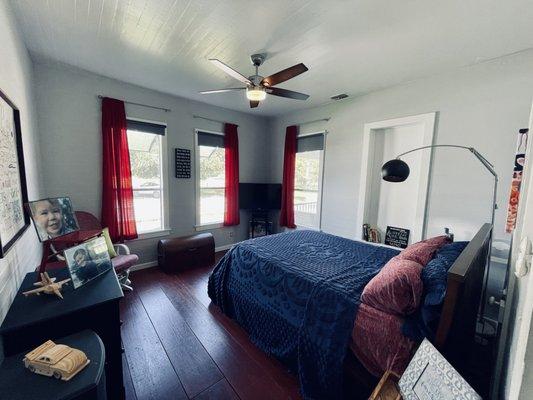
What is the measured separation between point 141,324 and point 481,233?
9.90 ft

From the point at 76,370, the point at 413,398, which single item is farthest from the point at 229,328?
the point at 413,398

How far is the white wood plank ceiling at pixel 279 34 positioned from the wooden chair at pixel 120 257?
5.90 feet

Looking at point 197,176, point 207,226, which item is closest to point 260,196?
point 207,226

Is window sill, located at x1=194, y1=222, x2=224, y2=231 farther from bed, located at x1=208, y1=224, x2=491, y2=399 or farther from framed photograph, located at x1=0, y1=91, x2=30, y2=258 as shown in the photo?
framed photograph, located at x1=0, y1=91, x2=30, y2=258

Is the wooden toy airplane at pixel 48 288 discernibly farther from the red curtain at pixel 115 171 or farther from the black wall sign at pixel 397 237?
the black wall sign at pixel 397 237

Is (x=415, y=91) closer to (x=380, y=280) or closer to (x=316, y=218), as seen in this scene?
(x=316, y=218)

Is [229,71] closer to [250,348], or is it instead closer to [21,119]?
[21,119]

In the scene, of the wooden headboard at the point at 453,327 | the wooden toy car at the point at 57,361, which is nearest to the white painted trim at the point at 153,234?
the wooden toy car at the point at 57,361

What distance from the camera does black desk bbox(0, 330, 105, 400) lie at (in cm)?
79

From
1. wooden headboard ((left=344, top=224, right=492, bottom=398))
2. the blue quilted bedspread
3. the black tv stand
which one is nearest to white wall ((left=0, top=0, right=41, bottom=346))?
the blue quilted bedspread

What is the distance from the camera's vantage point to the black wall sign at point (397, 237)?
3021 mm

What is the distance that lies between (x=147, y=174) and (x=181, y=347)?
2473 millimetres

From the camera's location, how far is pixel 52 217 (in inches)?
58.1

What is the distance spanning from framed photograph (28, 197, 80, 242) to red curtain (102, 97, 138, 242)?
149 centimetres
